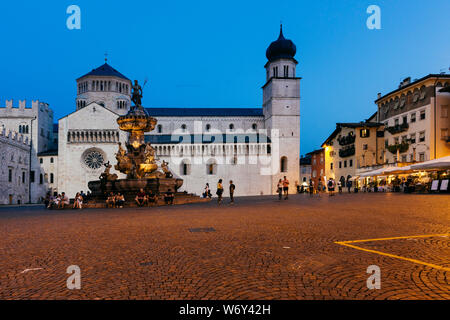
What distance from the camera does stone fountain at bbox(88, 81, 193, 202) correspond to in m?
22.8

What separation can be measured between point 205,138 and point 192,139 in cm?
291

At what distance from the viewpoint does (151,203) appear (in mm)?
21453

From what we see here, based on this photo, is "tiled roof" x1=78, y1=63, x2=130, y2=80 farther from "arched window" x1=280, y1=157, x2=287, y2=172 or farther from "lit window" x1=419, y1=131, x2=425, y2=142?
"lit window" x1=419, y1=131, x2=425, y2=142

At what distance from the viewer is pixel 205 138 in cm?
6712

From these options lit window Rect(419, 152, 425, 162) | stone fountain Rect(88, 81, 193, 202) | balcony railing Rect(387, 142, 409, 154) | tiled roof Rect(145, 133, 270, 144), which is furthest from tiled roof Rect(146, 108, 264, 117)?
stone fountain Rect(88, 81, 193, 202)

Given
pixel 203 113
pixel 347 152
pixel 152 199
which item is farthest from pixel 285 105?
pixel 152 199

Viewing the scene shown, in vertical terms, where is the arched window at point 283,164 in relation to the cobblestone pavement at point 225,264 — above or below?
above

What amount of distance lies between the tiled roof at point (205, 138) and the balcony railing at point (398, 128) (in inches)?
895

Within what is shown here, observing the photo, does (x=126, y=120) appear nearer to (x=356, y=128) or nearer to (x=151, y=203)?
(x=151, y=203)

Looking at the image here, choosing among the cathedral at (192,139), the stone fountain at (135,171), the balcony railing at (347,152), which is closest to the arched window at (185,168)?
the cathedral at (192,139)

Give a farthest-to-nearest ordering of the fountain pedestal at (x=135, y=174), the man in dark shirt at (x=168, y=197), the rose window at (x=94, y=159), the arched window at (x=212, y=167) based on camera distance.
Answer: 1. the arched window at (x=212, y=167)
2. the rose window at (x=94, y=159)
3. the fountain pedestal at (x=135, y=174)
4. the man in dark shirt at (x=168, y=197)

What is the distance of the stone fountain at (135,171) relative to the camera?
2278 centimetres

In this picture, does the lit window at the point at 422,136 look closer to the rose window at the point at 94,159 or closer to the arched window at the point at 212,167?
the arched window at the point at 212,167

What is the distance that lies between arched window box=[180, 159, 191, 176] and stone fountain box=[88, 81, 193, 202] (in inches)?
1443
